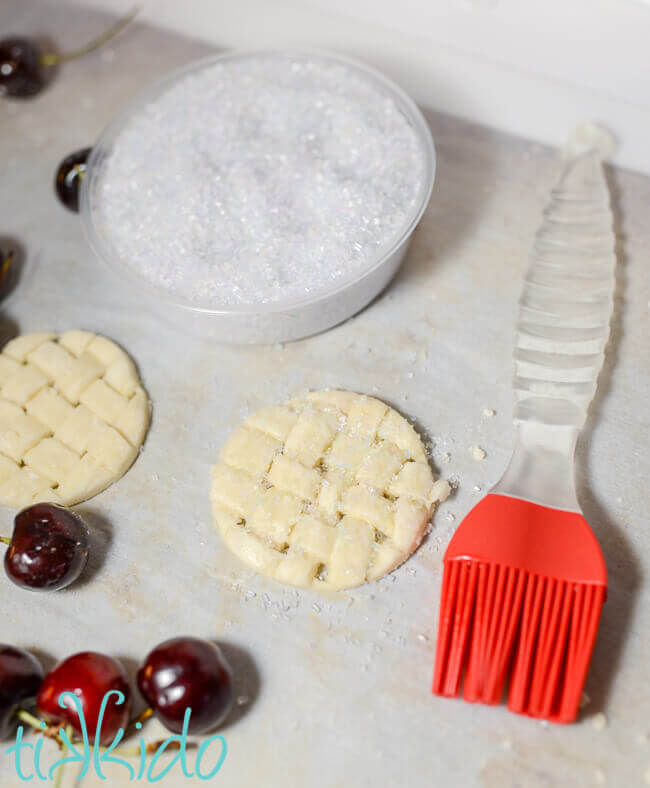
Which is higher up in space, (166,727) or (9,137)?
(9,137)

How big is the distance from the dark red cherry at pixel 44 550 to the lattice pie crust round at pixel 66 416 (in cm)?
8

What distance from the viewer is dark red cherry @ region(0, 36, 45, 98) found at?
4.72ft

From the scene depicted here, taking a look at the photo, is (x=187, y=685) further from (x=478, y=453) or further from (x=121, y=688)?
(x=478, y=453)

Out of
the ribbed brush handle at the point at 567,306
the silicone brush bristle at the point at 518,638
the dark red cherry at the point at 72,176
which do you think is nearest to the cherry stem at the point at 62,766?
the silicone brush bristle at the point at 518,638

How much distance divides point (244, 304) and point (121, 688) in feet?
1.58

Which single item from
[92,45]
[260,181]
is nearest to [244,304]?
[260,181]

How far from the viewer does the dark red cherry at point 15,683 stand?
83cm

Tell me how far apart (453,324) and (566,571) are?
0.41 meters

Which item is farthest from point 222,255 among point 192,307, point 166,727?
point 166,727

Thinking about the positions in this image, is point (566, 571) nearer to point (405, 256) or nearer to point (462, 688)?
point (462, 688)

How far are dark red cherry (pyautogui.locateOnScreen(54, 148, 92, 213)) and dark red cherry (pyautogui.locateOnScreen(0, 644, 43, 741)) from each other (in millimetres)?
697

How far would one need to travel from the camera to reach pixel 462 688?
0.86m

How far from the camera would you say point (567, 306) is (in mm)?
1069

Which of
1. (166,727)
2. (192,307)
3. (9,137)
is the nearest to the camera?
(166,727)
